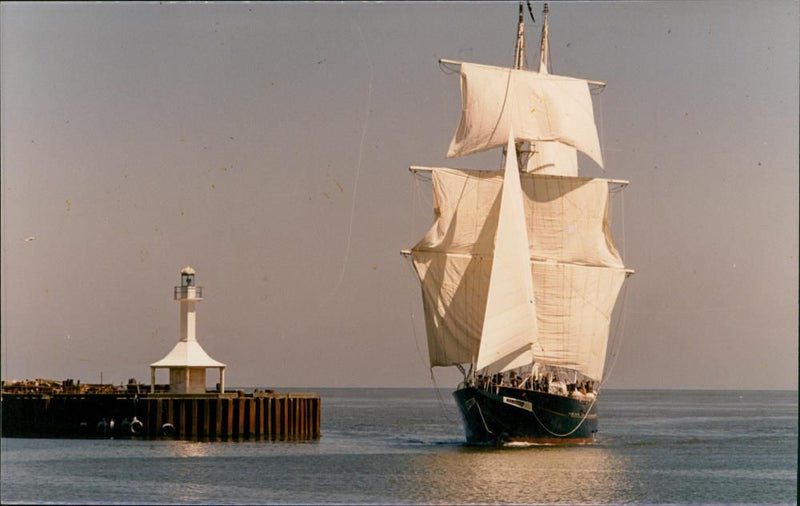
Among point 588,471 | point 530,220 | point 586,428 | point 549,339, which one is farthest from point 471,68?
point 588,471

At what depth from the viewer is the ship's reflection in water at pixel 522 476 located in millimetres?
47906

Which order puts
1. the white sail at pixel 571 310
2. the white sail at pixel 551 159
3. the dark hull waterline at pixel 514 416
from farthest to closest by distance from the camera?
the white sail at pixel 551 159 < the white sail at pixel 571 310 < the dark hull waterline at pixel 514 416

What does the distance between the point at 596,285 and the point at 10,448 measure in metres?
30.4

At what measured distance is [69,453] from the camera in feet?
195

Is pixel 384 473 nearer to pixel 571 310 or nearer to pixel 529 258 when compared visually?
pixel 529 258

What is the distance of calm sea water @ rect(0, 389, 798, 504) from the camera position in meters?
47.0

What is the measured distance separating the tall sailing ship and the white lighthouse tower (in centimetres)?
1178

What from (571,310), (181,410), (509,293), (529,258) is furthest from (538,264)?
(181,410)

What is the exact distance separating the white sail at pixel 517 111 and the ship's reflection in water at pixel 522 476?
1682 cm

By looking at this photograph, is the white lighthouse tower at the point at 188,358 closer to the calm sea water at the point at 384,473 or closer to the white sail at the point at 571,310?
the calm sea water at the point at 384,473

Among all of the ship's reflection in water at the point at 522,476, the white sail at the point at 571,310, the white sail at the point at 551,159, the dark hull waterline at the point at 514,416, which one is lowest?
the ship's reflection in water at the point at 522,476

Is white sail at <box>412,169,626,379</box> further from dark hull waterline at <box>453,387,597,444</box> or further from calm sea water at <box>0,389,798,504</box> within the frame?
calm sea water at <box>0,389,798,504</box>

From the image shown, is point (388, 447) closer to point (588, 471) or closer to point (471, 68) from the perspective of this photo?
point (588, 471)

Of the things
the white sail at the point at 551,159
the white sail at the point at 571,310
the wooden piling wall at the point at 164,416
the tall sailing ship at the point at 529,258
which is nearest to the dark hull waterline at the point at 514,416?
the tall sailing ship at the point at 529,258
